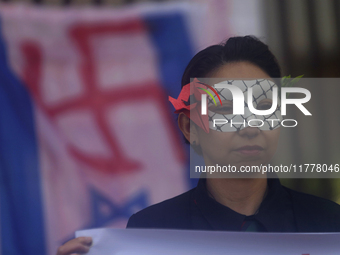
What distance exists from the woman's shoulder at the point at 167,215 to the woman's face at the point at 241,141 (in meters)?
0.25

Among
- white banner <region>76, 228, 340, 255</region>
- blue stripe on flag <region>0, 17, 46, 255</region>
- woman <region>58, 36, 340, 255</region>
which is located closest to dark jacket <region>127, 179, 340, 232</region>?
woman <region>58, 36, 340, 255</region>

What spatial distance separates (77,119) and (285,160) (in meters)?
1.02

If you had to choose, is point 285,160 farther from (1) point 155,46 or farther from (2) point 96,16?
(2) point 96,16

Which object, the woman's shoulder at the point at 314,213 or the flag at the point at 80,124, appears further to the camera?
the flag at the point at 80,124

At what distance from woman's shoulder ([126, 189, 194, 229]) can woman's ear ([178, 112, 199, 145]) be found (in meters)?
0.24

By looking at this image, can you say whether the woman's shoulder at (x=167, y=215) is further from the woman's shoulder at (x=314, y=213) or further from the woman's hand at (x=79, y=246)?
the woman's shoulder at (x=314, y=213)

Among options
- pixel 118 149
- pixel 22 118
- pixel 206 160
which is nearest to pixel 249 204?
pixel 206 160

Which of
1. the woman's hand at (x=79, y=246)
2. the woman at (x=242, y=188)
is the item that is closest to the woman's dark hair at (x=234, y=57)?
the woman at (x=242, y=188)

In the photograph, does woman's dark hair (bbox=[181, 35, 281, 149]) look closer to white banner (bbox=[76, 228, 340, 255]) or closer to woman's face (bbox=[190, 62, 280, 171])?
woman's face (bbox=[190, 62, 280, 171])

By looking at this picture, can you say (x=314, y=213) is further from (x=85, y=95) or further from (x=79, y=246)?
(x=85, y=95)

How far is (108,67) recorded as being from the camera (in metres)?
1.38

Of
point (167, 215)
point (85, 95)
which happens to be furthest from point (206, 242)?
point (85, 95)

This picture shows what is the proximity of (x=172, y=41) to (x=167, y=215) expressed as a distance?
0.83m

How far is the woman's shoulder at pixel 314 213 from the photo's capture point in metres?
1.22
